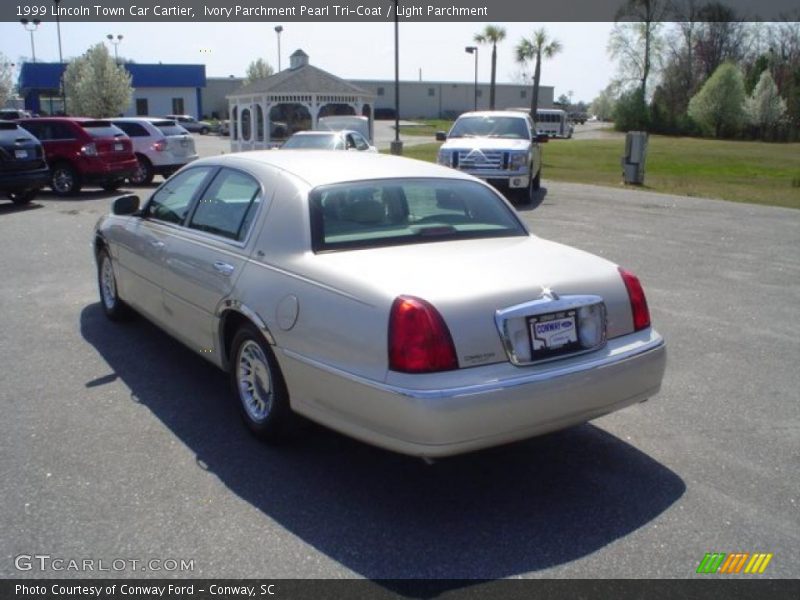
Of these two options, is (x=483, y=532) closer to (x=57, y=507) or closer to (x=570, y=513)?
(x=570, y=513)

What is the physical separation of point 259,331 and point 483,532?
5.33ft

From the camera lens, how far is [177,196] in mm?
5812

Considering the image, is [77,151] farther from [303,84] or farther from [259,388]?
[303,84]

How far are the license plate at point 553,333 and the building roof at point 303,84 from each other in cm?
3071

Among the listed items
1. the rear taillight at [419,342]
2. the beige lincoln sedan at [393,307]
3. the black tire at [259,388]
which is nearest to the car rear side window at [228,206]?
the beige lincoln sedan at [393,307]

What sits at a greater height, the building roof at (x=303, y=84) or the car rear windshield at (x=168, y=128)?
the building roof at (x=303, y=84)

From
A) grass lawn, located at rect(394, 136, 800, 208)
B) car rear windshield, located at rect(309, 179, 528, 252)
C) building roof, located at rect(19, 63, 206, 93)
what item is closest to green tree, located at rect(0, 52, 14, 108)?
building roof, located at rect(19, 63, 206, 93)

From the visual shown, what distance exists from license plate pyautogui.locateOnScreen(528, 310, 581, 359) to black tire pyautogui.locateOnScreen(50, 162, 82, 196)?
16.2 meters

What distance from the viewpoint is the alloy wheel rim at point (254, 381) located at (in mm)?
4438

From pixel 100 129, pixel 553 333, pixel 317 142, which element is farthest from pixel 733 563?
pixel 100 129

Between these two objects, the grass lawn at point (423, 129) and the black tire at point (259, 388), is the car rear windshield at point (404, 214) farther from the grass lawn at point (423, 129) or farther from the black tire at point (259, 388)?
the grass lawn at point (423, 129)

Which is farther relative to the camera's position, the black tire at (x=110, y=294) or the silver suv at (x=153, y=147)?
the silver suv at (x=153, y=147)

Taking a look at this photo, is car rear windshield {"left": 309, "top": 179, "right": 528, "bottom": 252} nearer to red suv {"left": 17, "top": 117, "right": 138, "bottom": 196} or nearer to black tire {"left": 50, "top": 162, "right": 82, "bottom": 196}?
red suv {"left": 17, "top": 117, "right": 138, "bottom": 196}

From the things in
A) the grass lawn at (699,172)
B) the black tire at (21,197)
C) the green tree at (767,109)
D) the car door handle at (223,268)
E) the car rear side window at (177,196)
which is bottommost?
the grass lawn at (699,172)
